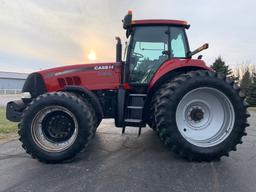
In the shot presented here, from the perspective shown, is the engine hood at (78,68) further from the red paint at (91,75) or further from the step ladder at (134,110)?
the step ladder at (134,110)

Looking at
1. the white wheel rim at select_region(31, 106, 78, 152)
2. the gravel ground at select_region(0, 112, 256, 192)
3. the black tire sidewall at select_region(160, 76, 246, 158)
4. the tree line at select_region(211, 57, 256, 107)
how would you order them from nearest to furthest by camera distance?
the gravel ground at select_region(0, 112, 256, 192) → the black tire sidewall at select_region(160, 76, 246, 158) → the white wheel rim at select_region(31, 106, 78, 152) → the tree line at select_region(211, 57, 256, 107)

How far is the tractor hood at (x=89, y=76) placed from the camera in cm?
392

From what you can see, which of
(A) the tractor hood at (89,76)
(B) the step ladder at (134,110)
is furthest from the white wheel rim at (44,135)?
(B) the step ladder at (134,110)

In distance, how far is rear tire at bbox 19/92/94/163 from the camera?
A: 320cm

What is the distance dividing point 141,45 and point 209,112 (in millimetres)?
1848

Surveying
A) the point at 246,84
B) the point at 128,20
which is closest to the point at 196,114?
the point at 128,20

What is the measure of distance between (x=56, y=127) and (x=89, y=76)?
119cm

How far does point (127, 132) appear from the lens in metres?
5.39

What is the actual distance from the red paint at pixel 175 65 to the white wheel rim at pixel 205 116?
51cm

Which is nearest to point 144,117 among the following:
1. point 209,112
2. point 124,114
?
point 124,114

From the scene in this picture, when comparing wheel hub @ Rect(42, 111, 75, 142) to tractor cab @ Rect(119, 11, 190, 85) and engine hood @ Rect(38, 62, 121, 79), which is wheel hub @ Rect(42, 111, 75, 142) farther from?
tractor cab @ Rect(119, 11, 190, 85)

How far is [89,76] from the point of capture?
393 centimetres

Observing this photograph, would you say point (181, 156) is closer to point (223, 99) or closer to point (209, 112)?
point (209, 112)

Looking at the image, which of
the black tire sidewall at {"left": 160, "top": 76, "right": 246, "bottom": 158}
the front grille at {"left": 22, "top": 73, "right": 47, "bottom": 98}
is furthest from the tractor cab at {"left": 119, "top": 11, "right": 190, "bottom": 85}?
the front grille at {"left": 22, "top": 73, "right": 47, "bottom": 98}
